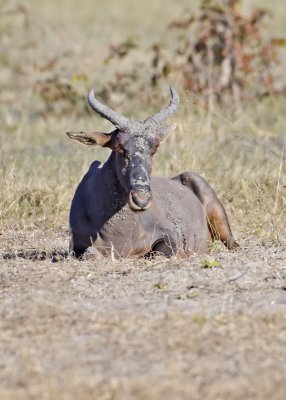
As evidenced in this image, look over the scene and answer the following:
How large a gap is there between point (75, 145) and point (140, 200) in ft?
18.7

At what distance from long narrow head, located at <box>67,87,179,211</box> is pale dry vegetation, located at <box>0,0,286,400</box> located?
589mm

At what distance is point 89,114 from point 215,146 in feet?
15.6

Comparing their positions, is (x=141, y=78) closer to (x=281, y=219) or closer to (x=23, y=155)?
(x=23, y=155)

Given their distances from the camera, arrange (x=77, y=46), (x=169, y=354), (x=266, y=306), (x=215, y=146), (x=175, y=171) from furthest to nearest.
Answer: (x=77, y=46)
(x=215, y=146)
(x=175, y=171)
(x=266, y=306)
(x=169, y=354)

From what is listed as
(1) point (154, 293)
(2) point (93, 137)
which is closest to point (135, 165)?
(2) point (93, 137)

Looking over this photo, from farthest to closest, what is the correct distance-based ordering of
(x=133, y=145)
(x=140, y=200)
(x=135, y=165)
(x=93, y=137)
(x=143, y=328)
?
(x=93, y=137) → (x=133, y=145) → (x=135, y=165) → (x=140, y=200) → (x=143, y=328)

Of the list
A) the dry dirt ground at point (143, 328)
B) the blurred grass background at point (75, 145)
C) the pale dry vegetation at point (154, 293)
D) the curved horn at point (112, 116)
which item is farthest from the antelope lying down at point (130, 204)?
the blurred grass background at point (75, 145)

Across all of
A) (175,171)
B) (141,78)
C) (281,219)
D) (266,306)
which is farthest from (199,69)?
(266,306)

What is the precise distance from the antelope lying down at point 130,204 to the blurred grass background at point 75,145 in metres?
0.87

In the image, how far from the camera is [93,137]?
340 inches

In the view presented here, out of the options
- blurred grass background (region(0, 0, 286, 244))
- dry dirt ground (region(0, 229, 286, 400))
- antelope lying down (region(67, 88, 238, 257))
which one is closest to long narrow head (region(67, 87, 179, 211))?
antelope lying down (region(67, 88, 238, 257))

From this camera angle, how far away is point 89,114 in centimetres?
1686

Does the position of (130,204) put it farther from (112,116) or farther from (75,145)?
(75,145)

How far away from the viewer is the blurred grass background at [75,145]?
424 inches
